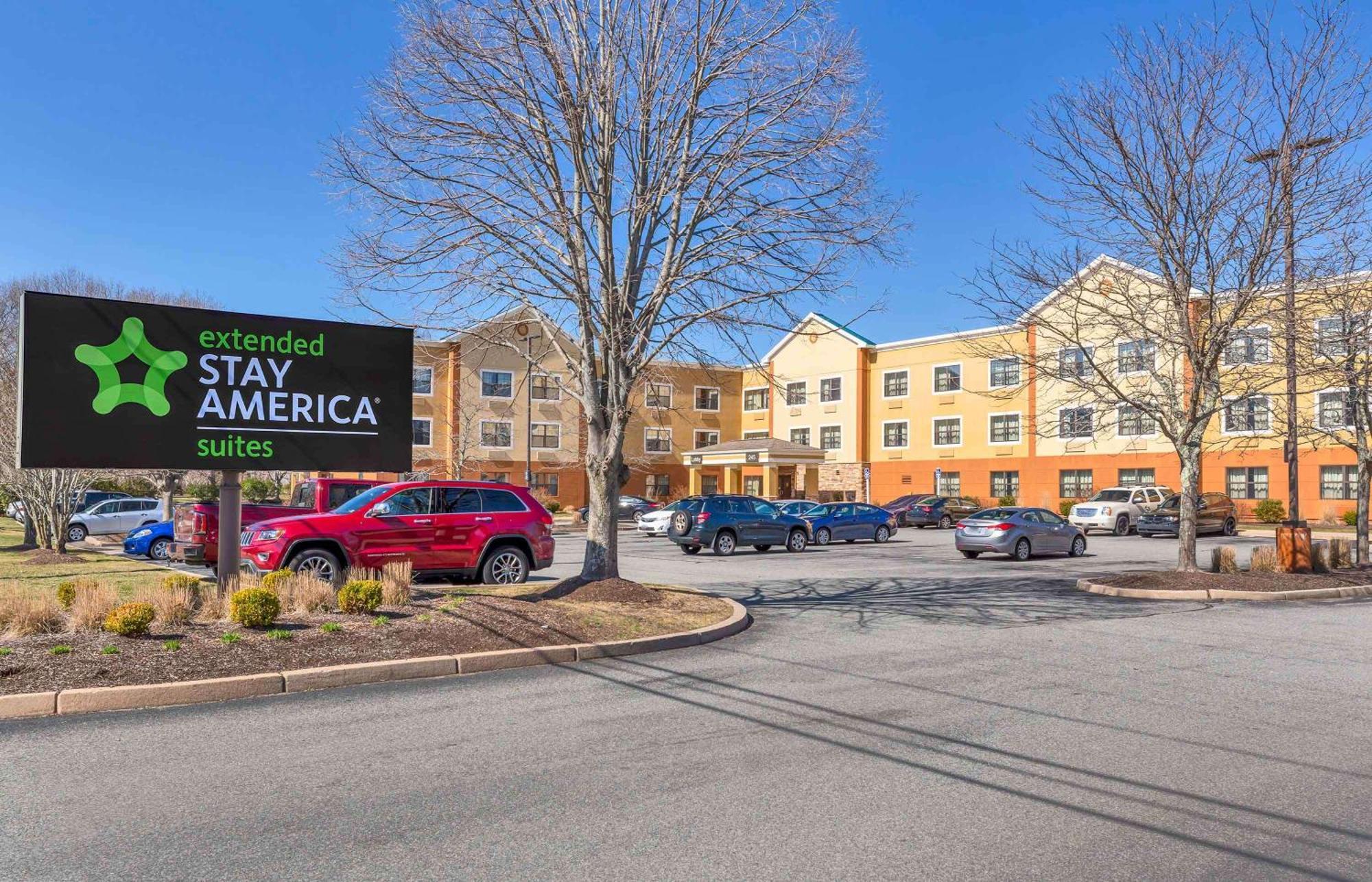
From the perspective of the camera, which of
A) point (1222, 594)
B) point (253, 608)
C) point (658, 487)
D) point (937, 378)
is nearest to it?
point (253, 608)

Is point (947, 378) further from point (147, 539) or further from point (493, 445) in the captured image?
point (147, 539)

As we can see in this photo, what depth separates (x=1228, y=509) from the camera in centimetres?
3838

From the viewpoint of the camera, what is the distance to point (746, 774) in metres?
6.41

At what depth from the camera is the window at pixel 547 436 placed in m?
58.4

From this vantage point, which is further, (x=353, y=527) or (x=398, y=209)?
(x=353, y=527)

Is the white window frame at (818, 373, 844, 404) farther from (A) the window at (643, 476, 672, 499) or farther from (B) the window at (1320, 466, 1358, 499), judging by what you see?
(B) the window at (1320, 466, 1358, 499)

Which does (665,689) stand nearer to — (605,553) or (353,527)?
(605,553)

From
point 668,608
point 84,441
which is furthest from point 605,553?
point 84,441

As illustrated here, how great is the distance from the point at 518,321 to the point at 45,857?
12104 mm

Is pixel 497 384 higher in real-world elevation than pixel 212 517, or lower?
higher

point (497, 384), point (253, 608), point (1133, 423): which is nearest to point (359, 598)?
point (253, 608)

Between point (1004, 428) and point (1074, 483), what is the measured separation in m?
4.73

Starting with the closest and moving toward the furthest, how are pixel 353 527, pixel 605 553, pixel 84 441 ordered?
pixel 84 441 < pixel 605 553 < pixel 353 527

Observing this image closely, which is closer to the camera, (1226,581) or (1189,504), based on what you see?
(1226,581)
